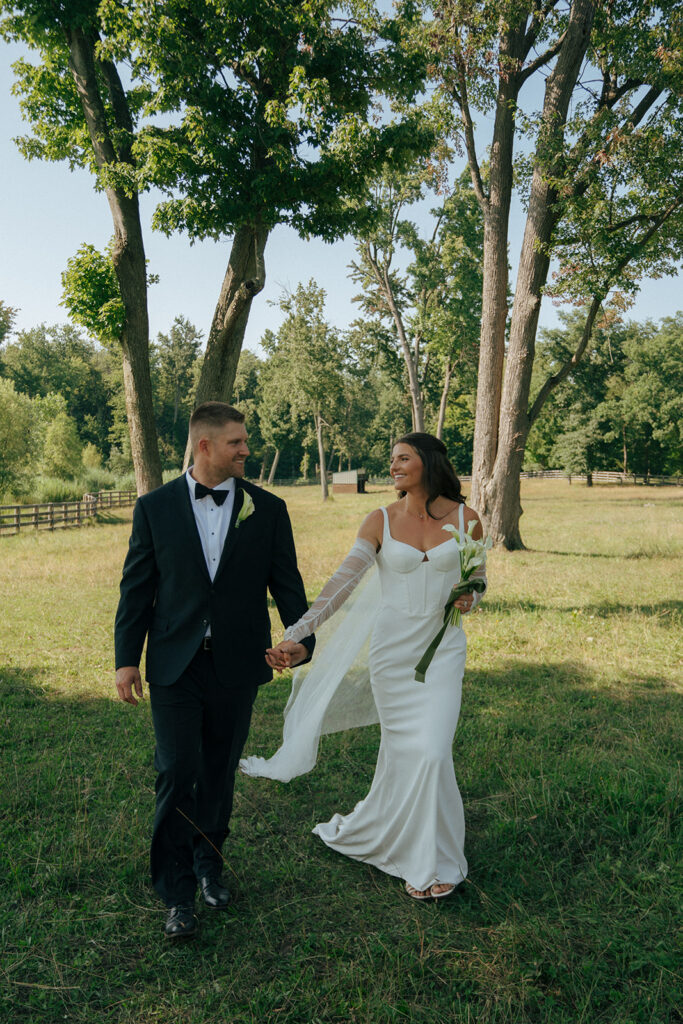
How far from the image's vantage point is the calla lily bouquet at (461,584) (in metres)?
4.14

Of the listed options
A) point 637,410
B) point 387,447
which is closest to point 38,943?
point 637,410

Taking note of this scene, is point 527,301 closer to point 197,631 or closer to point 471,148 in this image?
point 471,148

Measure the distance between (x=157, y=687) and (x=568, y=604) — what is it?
9.56 m

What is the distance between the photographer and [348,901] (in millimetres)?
4008

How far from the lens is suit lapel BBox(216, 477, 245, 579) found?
12.5 feet

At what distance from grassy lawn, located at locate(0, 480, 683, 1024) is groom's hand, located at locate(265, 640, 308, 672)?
1.35 meters

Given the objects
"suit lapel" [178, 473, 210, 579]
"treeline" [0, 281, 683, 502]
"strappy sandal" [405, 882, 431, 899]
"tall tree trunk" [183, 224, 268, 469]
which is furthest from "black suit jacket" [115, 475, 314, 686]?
"treeline" [0, 281, 683, 502]

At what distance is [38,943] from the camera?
3.58m

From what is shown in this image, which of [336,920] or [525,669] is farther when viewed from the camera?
[525,669]

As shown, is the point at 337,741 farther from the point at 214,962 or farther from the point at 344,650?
the point at 214,962

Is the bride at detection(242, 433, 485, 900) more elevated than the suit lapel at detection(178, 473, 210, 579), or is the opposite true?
the suit lapel at detection(178, 473, 210, 579)

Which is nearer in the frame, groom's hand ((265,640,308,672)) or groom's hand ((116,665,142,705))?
groom's hand ((116,665,142,705))

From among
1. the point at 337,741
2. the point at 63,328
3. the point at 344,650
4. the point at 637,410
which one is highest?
the point at 63,328

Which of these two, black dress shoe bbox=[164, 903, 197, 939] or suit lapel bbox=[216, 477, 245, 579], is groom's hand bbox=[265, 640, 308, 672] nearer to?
suit lapel bbox=[216, 477, 245, 579]
